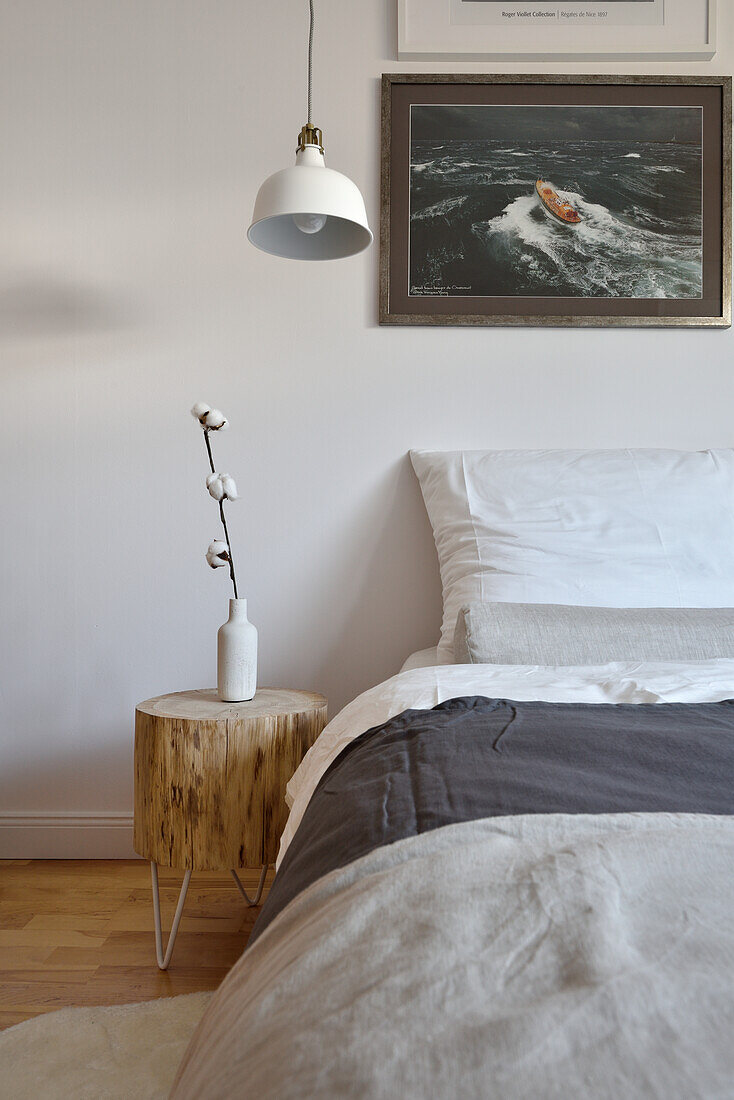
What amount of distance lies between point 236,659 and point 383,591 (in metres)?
0.62

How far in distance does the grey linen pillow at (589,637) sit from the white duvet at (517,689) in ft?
0.16

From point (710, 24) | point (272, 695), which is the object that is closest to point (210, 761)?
point (272, 695)

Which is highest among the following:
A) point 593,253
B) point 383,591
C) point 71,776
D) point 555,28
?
point 555,28

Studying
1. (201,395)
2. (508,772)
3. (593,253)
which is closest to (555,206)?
(593,253)

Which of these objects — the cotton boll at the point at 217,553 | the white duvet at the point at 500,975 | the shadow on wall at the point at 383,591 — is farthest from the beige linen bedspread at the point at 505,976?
the shadow on wall at the point at 383,591

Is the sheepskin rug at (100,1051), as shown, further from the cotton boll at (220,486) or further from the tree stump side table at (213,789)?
the cotton boll at (220,486)

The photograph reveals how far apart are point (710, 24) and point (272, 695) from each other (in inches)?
86.1

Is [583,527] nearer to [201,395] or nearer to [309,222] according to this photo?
[309,222]

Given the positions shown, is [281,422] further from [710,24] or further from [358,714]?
[710,24]

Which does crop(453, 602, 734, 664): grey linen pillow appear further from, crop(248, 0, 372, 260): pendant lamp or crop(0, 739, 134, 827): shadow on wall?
crop(0, 739, 134, 827): shadow on wall

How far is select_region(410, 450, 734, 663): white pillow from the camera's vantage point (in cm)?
191

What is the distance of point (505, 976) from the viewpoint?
44cm

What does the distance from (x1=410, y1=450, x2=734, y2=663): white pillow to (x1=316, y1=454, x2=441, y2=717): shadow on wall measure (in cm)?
12

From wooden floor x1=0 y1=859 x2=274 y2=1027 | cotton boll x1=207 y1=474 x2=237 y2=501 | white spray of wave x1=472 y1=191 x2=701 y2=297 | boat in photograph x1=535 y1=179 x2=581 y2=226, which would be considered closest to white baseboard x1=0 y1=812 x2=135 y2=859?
wooden floor x1=0 y1=859 x2=274 y2=1027
